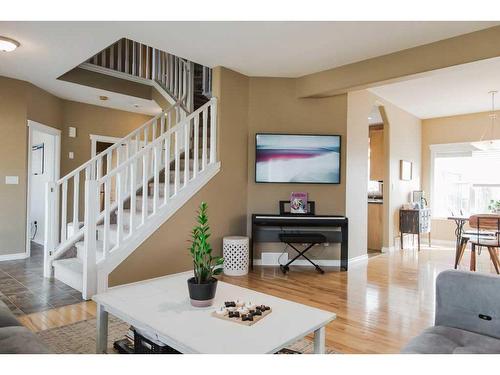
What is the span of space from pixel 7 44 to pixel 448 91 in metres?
5.89

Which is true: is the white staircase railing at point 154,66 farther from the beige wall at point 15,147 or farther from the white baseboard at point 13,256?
the white baseboard at point 13,256

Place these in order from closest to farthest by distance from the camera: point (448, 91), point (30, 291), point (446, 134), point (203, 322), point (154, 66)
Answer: point (203, 322)
point (30, 291)
point (448, 91)
point (154, 66)
point (446, 134)

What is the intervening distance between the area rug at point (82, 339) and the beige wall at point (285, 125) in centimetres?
246

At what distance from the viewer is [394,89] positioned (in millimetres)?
5340

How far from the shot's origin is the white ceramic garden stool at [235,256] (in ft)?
13.9

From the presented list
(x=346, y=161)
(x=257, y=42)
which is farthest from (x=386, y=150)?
(x=257, y=42)

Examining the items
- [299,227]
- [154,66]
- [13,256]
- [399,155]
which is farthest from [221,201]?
[399,155]

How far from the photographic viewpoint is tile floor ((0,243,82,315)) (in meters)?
3.07

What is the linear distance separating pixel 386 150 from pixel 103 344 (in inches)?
217

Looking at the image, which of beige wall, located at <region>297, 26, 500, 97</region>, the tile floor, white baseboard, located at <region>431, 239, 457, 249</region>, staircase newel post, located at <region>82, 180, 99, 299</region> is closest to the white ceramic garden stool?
staircase newel post, located at <region>82, 180, 99, 299</region>

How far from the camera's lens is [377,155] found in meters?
6.50

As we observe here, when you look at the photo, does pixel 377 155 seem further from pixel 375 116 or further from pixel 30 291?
pixel 30 291

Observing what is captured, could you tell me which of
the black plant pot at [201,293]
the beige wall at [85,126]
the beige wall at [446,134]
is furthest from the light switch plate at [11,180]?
the beige wall at [446,134]
